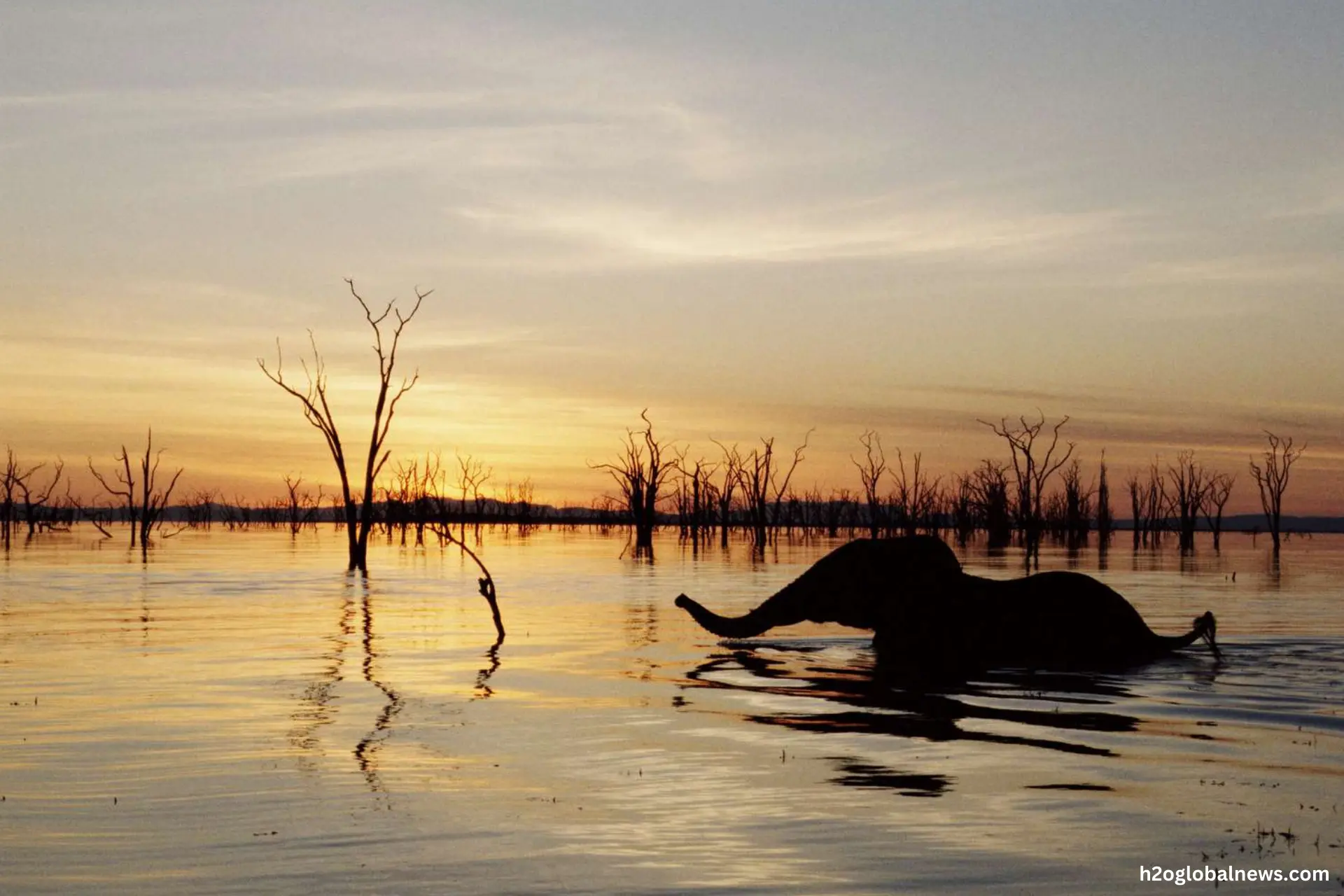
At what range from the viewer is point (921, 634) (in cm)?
1551

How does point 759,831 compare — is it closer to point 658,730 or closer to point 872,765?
point 872,765

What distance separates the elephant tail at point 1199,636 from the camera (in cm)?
1538

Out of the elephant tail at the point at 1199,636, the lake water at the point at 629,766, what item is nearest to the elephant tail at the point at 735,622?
the lake water at the point at 629,766

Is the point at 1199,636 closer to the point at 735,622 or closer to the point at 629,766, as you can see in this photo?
the point at 735,622

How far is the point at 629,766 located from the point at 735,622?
7.49 metres

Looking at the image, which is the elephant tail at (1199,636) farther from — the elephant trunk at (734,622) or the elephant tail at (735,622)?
the elephant trunk at (734,622)

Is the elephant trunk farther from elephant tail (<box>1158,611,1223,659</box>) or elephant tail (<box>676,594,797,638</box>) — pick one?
elephant tail (<box>1158,611,1223,659</box>)

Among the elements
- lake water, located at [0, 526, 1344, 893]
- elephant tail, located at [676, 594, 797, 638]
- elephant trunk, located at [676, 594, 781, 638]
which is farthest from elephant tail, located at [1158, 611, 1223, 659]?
elephant trunk, located at [676, 594, 781, 638]

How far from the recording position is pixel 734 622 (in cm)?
1659

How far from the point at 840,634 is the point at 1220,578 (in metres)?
22.7

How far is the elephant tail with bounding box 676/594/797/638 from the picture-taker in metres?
16.2

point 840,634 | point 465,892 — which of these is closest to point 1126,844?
point 465,892

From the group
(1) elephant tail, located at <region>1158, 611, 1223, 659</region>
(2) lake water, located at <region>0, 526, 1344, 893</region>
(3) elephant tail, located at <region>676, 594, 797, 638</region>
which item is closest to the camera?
(2) lake water, located at <region>0, 526, 1344, 893</region>

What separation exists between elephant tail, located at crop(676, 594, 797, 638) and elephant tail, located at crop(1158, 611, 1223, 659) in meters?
4.15
